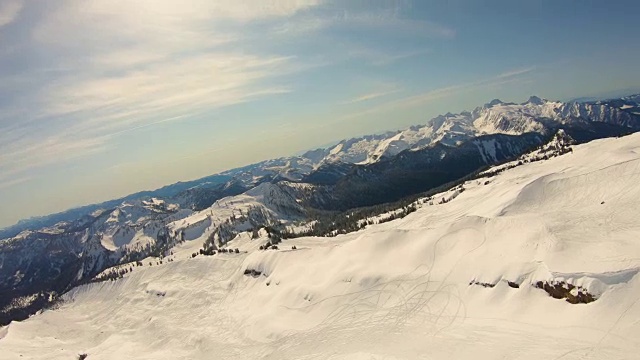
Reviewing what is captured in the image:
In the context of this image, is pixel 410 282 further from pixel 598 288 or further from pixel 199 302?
pixel 199 302

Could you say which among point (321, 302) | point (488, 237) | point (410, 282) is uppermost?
point (488, 237)

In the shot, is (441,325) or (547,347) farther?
(441,325)

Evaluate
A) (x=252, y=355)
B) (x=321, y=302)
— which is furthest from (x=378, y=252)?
(x=252, y=355)

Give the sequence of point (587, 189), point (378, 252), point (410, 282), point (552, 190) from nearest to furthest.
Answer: point (410, 282)
point (378, 252)
point (587, 189)
point (552, 190)

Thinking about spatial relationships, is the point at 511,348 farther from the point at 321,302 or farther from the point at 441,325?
the point at 321,302

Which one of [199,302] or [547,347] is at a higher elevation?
[547,347]

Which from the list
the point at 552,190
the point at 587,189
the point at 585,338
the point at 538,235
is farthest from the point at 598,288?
the point at 552,190

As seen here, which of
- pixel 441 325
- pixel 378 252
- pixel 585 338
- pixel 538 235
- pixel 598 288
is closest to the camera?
pixel 585 338
